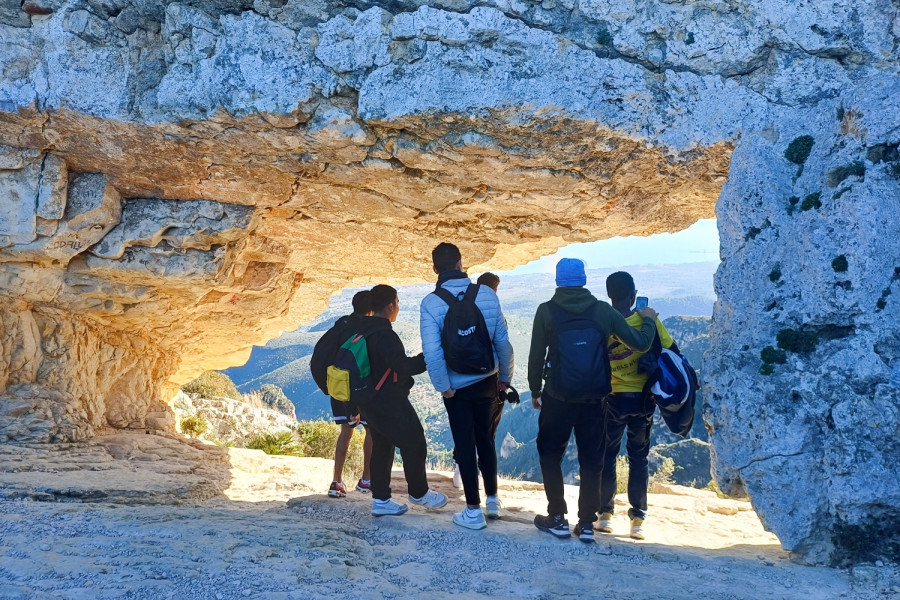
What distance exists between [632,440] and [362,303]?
2.59 metres

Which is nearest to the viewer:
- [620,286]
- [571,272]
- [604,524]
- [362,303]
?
[571,272]

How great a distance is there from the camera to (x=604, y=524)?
5844 mm

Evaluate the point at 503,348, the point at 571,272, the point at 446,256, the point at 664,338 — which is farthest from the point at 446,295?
the point at 664,338

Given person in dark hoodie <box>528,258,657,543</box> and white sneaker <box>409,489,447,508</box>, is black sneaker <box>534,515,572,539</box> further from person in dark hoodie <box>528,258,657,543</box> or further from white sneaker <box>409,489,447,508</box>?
white sneaker <box>409,489,447,508</box>

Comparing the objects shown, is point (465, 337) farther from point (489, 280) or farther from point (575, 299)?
point (489, 280)

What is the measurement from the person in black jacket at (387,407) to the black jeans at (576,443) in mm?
1175

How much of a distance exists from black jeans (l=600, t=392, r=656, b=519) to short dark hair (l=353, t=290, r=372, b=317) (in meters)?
2.22

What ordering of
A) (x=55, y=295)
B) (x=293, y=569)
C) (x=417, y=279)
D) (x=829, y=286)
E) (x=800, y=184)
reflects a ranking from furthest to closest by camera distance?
(x=417, y=279) → (x=55, y=295) → (x=800, y=184) → (x=829, y=286) → (x=293, y=569)

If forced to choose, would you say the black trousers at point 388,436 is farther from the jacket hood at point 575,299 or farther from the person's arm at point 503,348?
the jacket hood at point 575,299

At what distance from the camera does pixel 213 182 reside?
7.04 metres

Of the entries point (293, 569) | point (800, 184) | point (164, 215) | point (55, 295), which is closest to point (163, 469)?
point (55, 295)

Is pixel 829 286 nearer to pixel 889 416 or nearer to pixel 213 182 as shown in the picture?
pixel 889 416

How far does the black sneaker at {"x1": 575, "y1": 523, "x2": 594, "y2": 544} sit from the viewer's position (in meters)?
5.16

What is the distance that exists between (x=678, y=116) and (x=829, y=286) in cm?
191
